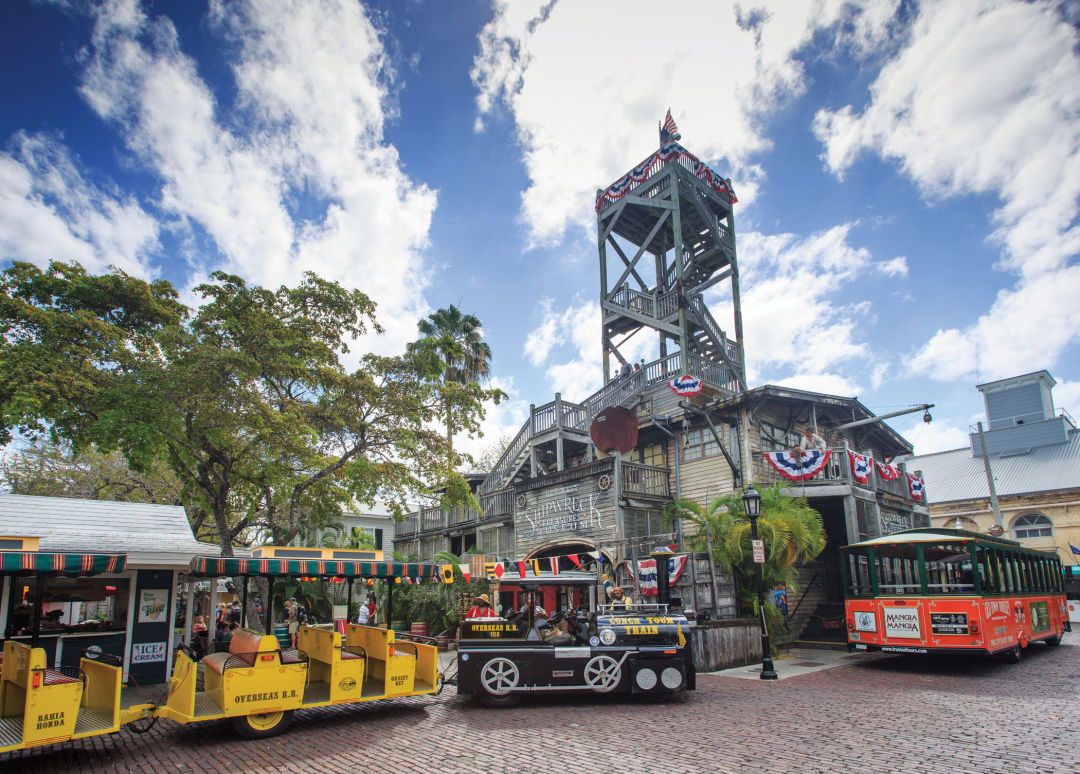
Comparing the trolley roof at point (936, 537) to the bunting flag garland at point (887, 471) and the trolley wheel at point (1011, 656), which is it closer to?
the trolley wheel at point (1011, 656)

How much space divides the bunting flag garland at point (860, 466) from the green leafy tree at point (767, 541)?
2.86m

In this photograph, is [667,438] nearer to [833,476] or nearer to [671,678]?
[833,476]

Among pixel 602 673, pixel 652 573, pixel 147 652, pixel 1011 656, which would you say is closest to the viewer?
pixel 602 673

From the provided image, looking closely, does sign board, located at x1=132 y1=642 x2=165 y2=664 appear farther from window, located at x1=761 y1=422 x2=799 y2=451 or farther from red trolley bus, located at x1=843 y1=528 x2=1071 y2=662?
window, located at x1=761 y1=422 x2=799 y2=451

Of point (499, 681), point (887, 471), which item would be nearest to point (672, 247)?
point (887, 471)

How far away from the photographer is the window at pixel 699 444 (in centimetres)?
2048

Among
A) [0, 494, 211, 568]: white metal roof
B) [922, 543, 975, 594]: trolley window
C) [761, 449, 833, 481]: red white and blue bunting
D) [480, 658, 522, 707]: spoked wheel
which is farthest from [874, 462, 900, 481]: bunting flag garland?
[0, 494, 211, 568]: white metal roof

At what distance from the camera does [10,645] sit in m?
7.50

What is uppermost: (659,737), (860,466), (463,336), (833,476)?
(463,336)

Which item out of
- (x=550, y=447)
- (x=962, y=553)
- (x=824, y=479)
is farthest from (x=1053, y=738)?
(x=550, y=447)

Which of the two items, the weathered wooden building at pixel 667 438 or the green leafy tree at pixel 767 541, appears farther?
the weathered wooden building at pixel 667 438

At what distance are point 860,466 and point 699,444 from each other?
4.85 meters

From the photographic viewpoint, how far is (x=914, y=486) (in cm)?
2353

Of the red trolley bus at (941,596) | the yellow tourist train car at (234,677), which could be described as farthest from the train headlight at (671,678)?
the red trolley bus at (941,596)
